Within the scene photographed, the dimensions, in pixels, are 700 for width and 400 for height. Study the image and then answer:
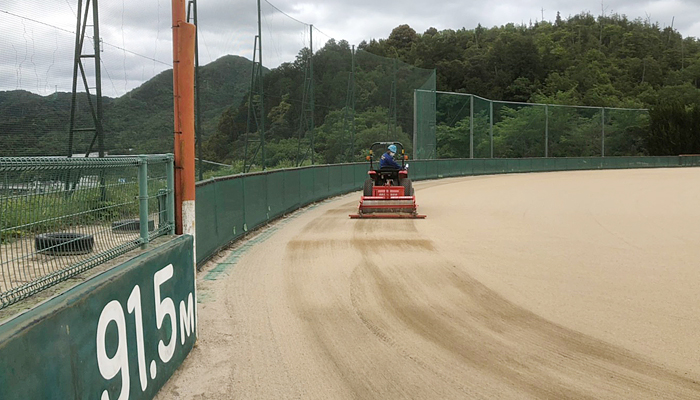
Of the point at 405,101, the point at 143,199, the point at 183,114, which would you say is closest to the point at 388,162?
the point at 183,114

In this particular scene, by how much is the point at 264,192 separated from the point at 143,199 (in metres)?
8.67

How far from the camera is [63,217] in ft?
11.1

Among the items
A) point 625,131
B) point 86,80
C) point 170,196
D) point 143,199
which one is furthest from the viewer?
point 625,131

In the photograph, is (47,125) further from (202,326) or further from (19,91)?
(202,326)

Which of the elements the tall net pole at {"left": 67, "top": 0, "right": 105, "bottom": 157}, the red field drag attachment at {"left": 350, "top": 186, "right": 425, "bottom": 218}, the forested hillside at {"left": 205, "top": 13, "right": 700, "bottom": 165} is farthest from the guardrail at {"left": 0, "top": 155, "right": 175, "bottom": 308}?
the red field drag attachment at {"left": 350, "top": 186, "right": 425, "bottom": 218}

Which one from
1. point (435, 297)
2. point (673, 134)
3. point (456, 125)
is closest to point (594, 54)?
point (673, 134)

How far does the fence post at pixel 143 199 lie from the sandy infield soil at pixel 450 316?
3.47 feet

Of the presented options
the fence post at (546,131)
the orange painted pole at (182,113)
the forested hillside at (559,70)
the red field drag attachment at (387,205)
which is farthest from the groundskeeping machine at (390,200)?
the forested hillside at (559,70)

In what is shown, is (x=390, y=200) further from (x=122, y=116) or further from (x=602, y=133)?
(x=602, y=133)

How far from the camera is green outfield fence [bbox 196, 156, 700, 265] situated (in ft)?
29.6

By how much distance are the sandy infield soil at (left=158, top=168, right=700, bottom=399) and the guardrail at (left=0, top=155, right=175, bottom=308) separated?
1.17m

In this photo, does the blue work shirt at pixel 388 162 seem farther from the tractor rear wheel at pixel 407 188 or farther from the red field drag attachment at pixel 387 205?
the red field drag attachment at pixel 387 205

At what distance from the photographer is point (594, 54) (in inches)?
3388

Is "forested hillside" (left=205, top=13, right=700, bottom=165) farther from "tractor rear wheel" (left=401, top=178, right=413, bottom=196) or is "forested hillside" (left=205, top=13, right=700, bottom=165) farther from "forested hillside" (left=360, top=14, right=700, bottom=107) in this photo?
"tractor rear wheel" (left=401, top=178, right=413, bottom=196)
